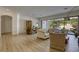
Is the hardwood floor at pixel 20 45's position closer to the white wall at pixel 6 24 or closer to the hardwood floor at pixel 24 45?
the hardwood floor at pixel 24 45

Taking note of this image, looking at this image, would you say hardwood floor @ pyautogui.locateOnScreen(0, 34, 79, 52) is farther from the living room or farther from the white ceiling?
the white ceiling

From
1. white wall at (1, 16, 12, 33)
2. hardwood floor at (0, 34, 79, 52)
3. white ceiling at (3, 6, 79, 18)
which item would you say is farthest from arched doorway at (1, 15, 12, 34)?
white ceiling at (3, 6, 79, 18)

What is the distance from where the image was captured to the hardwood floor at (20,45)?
311 cm

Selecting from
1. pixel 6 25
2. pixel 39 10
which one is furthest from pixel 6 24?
pixel 39 10

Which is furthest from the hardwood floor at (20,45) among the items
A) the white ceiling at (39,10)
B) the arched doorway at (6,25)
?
the white ceiling at (39,10)

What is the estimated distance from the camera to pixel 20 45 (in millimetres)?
3141

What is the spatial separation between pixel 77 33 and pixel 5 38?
2.15 meters

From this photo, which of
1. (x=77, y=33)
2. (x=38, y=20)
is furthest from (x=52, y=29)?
(x=77, y=33)

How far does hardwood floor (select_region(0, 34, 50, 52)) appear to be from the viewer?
3.11m

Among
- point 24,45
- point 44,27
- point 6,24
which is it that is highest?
point 6,24

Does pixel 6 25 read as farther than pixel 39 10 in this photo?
Yes

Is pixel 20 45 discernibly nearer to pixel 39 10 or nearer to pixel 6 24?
pixel 6 24

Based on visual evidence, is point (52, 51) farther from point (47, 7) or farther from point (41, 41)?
point (47, 7)

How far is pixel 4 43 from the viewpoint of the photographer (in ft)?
10.2
